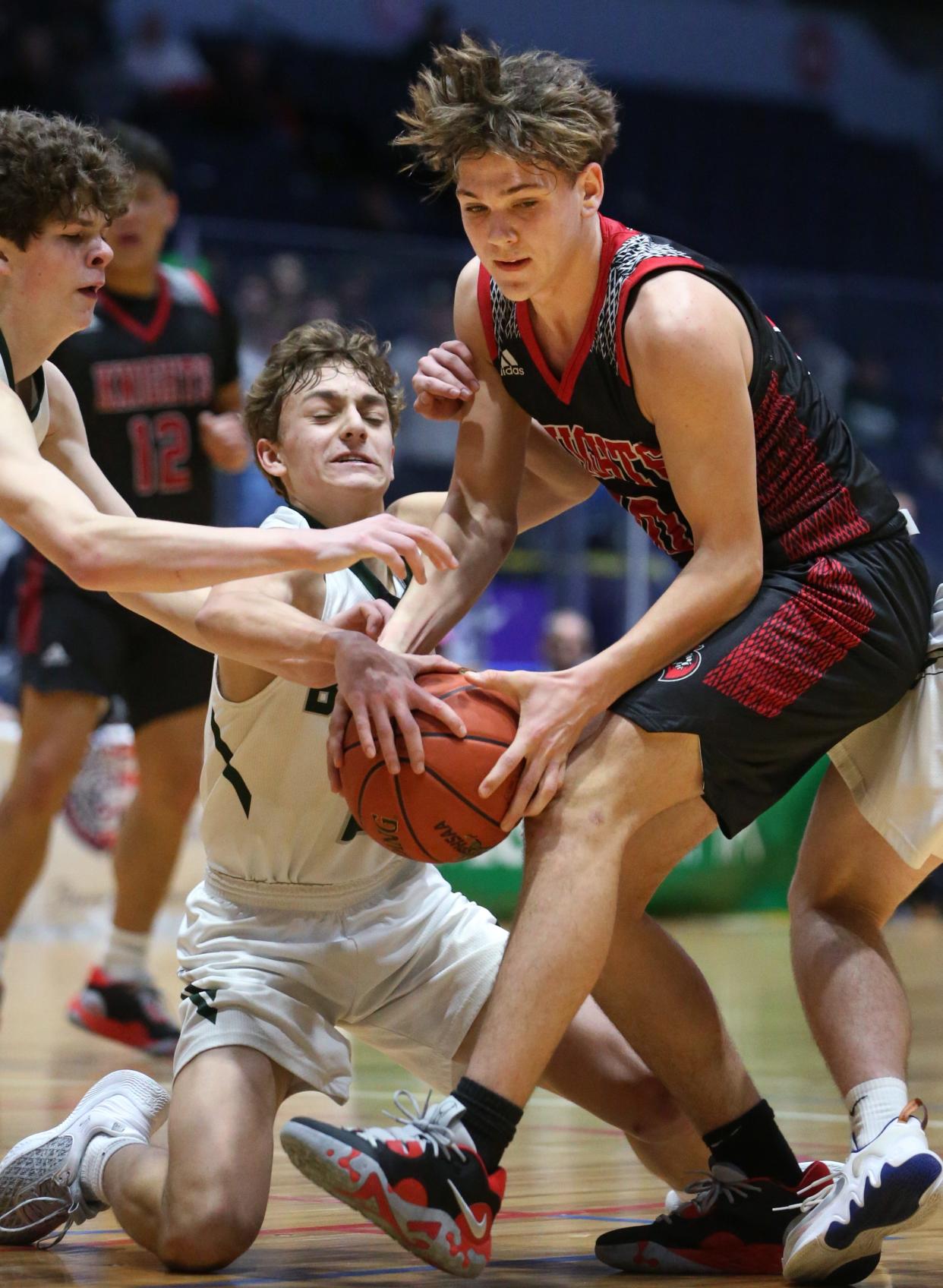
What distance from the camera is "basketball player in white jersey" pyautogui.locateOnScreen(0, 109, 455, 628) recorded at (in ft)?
8.96

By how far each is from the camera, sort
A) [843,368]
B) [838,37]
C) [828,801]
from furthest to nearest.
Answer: [838,37] < [843,368] < [828,801]

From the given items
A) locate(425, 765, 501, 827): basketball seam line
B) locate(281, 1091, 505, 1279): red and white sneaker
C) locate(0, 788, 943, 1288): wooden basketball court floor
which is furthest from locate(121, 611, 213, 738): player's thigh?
locate(281, 1091, 505, 1279): red and white sneaker

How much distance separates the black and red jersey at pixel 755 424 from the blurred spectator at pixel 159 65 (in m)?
11.6

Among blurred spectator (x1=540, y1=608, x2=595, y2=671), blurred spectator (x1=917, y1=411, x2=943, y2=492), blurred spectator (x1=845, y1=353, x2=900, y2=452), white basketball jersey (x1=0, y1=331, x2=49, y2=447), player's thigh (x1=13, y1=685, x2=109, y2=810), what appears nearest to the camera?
white basketball jersey (x1=0, y1=331, x2=49, y2=447)

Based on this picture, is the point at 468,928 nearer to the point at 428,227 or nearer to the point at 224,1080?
the point at 224,1080

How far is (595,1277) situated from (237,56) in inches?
515

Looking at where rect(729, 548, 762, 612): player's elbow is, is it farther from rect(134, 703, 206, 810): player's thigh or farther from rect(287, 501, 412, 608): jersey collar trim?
rect(134, 703, 206, 810): player's thigh

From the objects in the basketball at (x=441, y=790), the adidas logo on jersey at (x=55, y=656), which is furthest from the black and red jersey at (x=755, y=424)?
the adidas logo on jersey at (x=55, y=656)

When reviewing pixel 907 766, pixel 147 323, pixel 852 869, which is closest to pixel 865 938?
pixel 852 869

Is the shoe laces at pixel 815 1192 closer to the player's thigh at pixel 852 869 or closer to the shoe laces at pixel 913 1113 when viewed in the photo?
the shoe laces at pixel 913 1113

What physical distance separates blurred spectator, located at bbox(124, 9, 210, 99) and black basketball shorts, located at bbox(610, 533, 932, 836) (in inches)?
470

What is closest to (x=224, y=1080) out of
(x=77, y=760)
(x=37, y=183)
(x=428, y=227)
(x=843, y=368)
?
(x=37, y=183)

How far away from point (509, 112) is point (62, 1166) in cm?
195

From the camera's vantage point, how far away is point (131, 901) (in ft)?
18.2
